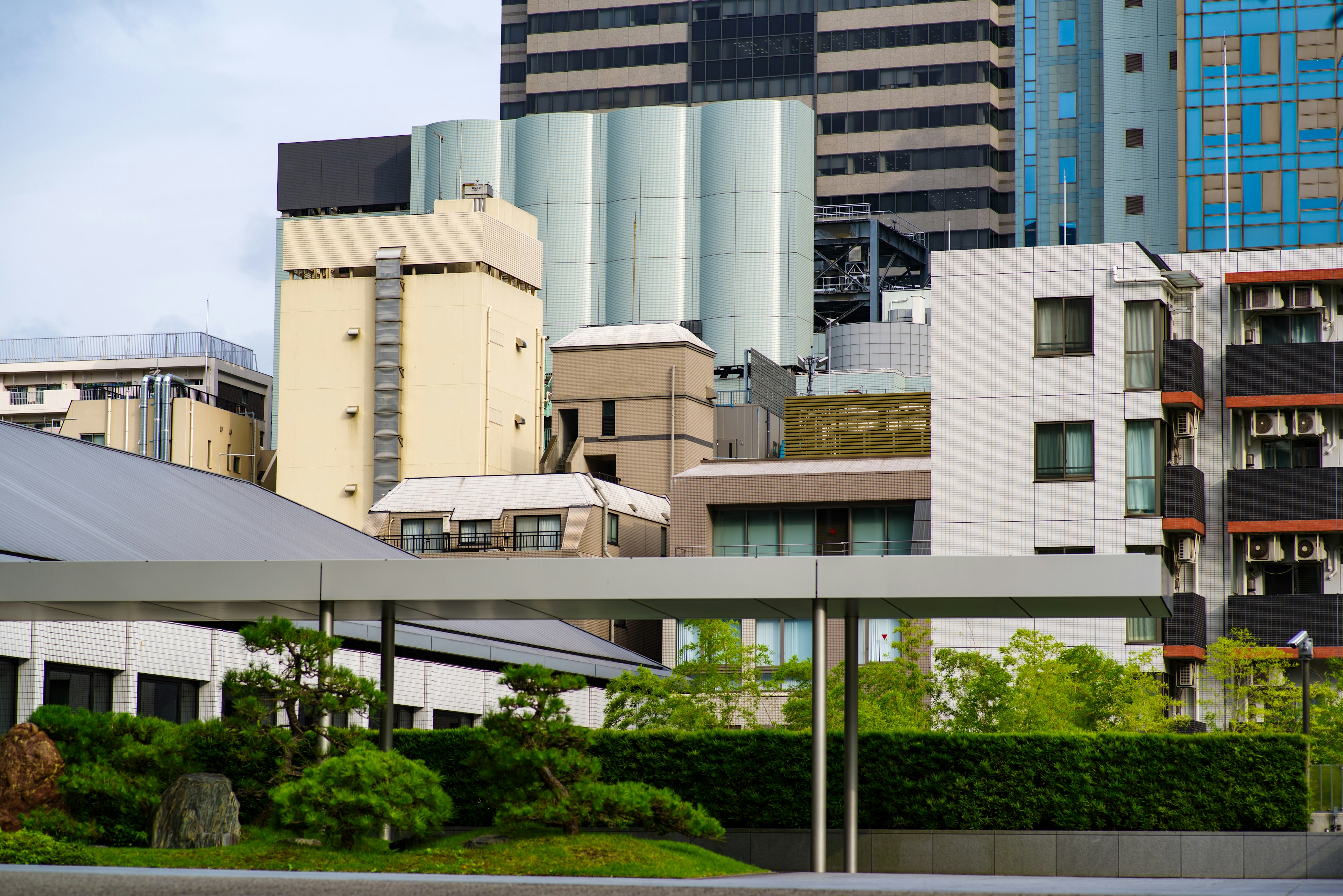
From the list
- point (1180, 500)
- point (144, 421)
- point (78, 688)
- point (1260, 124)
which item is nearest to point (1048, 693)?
point (1180, 500)

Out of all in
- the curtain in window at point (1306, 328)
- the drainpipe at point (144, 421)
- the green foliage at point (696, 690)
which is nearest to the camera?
the green foliage at point (696, 690)

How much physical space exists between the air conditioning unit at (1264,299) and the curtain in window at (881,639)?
48.1 feet

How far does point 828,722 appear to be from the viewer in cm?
3538

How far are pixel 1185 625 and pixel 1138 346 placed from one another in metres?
8.02

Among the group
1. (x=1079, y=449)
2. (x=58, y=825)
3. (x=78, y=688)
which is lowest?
(x=58, y=825)

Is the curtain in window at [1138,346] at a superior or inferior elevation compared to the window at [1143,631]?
superior

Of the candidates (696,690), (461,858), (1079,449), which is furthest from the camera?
(1079,449)

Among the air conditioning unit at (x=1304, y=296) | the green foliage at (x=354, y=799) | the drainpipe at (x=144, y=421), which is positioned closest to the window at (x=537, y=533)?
the air conditioning unit at (x=1304, y=296)

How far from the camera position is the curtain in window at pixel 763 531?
60312mm

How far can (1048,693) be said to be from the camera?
1569 inches

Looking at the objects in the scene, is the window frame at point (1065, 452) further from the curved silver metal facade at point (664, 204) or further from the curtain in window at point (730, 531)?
the curved silver metal facade at point (664, 204)

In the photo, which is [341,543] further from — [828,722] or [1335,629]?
[1335,629]

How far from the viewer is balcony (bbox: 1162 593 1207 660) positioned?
4944cm

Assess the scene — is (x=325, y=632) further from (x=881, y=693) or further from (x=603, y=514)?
(x=603, y=514)
